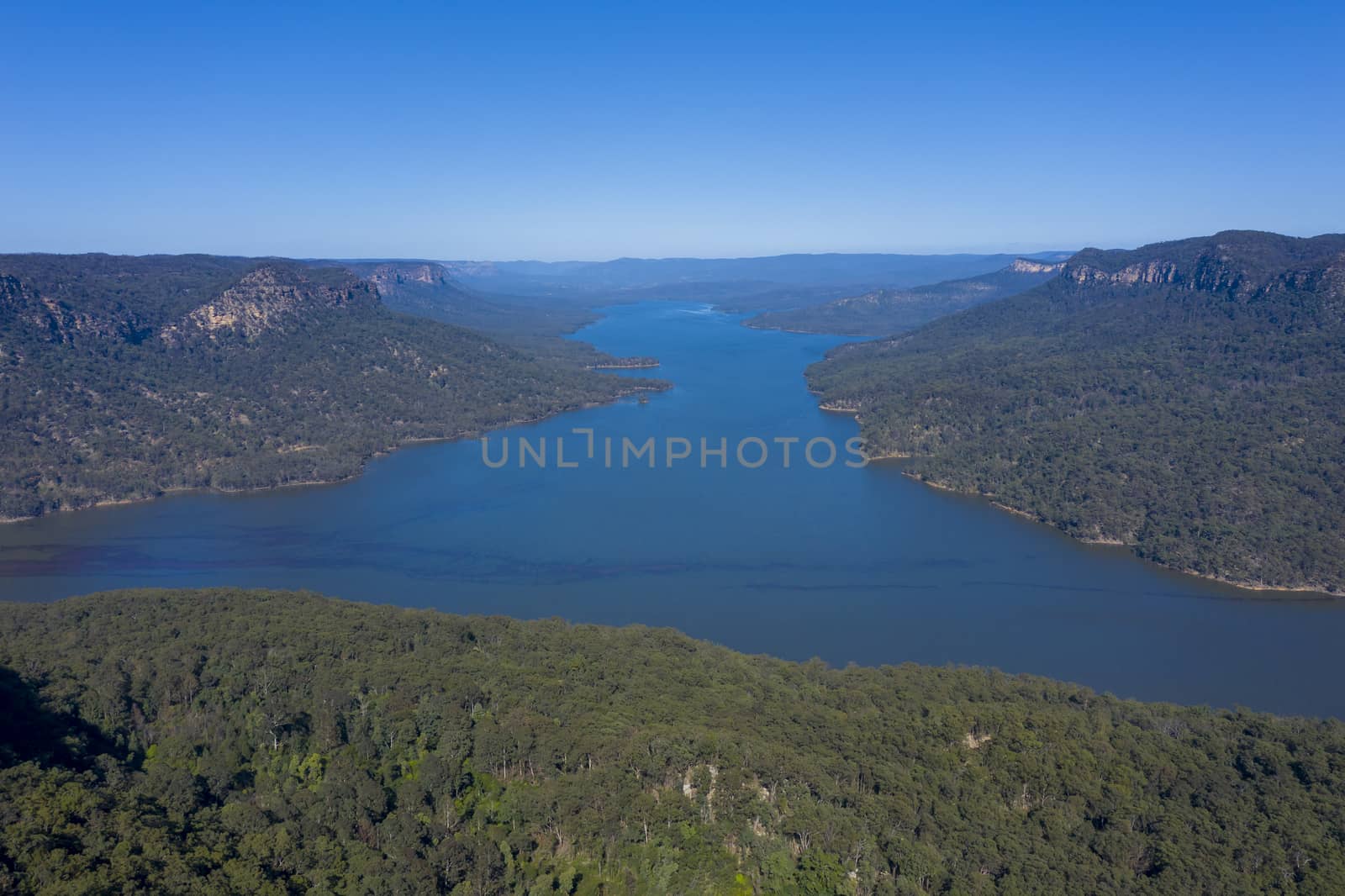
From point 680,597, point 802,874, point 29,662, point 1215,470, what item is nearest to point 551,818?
point 802,874

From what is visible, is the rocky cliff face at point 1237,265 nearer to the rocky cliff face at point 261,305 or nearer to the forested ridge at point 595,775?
the forested ridge at point 595,775

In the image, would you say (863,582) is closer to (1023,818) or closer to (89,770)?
(1023,818)

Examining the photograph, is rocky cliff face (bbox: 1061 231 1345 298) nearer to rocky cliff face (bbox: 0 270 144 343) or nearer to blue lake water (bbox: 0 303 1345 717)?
blue lake water (bbox: 0 303 1345 717)

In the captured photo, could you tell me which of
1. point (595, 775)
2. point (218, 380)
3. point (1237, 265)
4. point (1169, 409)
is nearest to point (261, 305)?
point (218, 380)

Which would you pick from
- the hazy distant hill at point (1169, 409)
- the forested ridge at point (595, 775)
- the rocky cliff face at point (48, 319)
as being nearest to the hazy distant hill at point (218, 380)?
the rocky cliff face at point (48, 319)

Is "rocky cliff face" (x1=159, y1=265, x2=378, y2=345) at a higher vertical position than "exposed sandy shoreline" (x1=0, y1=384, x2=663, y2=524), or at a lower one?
higher

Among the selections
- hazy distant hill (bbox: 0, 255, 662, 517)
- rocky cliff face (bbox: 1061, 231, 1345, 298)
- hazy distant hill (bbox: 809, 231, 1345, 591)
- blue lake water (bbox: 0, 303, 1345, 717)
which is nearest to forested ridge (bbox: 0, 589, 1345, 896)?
blue lake water (bbox: 0, 303, 1345, 717)

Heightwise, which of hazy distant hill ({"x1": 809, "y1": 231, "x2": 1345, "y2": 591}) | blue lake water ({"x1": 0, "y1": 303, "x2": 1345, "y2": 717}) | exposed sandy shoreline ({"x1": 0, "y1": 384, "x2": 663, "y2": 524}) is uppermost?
hazy distant hill ({"x1": 809, "y1": 231, "x2": 1345, "y2": 591})
